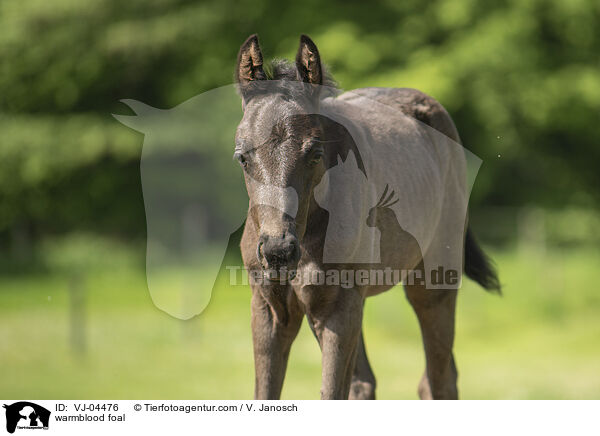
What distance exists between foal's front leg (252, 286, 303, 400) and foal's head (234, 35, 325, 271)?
49 cm

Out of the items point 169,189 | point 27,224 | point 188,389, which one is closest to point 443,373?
point 188,389

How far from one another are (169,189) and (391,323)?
581cm

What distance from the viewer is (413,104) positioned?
4.83 metres

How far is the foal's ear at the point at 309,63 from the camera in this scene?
3.51m

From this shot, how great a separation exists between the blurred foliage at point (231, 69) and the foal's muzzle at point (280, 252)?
1245 cm

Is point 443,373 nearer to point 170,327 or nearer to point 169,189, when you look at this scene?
point 170,327

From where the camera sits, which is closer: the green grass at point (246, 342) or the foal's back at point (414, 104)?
the foal's back at point (414, 104)

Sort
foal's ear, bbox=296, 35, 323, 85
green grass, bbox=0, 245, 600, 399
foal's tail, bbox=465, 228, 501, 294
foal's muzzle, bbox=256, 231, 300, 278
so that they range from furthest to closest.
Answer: green grass, bbox=0, 245, 600, 399
foal's tail, bbox=465, 228, 501, 294
foal's ear, bbox=296, 35, 323, 85
foal's muzzle, bbox=256, 231, 300, 278

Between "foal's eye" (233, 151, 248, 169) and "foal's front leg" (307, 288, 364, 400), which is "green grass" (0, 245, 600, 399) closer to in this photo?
"foal's front leg" (307, 288, 364, 400)

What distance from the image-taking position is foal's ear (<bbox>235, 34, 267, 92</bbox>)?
11.6 feet

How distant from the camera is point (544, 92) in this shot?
634 inches
